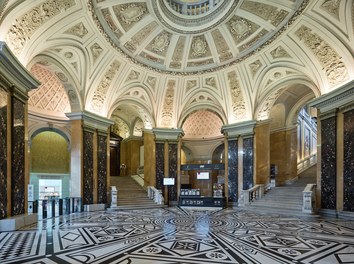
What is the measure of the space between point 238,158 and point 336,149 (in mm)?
5262

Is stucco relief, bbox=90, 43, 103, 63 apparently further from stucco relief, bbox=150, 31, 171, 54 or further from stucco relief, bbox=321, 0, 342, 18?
stucco relief, bbox=321, 0, 342, 18

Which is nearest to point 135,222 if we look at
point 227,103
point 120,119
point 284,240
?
point 284,240

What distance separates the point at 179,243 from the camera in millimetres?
5570

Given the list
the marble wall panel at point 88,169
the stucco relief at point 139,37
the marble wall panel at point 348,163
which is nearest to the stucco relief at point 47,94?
the marble wall panel at point 88,169

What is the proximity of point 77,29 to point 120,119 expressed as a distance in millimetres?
10793

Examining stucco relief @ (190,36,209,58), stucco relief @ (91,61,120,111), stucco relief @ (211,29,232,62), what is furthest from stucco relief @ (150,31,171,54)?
stucco relief @ (211,29,232,62)

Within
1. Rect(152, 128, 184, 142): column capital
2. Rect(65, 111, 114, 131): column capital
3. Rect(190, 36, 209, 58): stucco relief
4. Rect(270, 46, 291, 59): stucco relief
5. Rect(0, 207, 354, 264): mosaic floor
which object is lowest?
Rect(0, 207, 354, 264): mosaic floor

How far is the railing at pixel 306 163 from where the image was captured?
16703 millimetres

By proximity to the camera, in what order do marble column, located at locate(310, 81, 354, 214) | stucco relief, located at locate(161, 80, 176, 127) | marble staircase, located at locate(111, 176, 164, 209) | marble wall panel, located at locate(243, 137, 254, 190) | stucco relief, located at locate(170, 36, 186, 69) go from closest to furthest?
marble column, located at locate(310, 81, 354, 214) → stucco relief, located at locate(170, 36, 186, 69) → marble staircase, located at locate(111, 176, 164, 209) → marble wall panel, located at locate(243, 137, 254, 190) → stucco relief, located at locate(161, 80, 176, 127)

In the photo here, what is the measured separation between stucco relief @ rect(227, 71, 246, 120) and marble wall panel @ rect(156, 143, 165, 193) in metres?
4.84

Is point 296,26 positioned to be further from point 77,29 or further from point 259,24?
point 77,29

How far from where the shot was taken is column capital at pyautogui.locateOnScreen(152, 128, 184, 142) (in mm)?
15512

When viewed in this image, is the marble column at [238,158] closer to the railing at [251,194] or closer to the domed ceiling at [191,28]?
the railing at [251,194]

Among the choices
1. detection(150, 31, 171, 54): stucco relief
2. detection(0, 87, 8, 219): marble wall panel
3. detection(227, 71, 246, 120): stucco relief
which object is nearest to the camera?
detection(0, 87, 8, 219): marble wall panel
